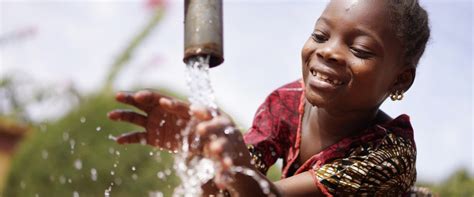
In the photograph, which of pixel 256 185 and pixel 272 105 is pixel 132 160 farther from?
pixel 256 185

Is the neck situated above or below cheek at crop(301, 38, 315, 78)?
below

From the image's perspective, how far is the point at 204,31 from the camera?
8.17ft

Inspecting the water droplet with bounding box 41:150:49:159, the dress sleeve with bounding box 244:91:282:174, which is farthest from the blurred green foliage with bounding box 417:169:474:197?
the water droplet with bounding box 41:150:49:159

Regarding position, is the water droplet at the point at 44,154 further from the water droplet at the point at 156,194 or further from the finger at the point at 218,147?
the finger at the point at 218,147

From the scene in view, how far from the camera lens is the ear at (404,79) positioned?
9.21 feet

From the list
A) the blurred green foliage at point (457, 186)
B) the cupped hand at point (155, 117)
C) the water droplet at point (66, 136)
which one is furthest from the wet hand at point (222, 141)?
the water droplet at point (66, 136)

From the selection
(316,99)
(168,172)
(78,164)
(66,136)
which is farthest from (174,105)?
(66,136)

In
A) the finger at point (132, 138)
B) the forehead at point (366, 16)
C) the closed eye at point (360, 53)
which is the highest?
the forehead at point (366, 16)

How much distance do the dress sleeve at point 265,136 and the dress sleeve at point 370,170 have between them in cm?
40

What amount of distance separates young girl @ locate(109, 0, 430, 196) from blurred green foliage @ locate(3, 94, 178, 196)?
330 centimetres

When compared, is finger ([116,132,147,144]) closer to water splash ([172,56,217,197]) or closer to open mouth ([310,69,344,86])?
water splash ([172,56,217,197])

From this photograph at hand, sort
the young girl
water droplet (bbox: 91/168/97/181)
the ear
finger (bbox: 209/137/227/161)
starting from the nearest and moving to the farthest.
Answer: finger (bbox: 209/137/227/161) → the young girl → the ear → water droplet (bbox: 91/168/97/181)

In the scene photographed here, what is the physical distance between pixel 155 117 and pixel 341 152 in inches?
27.0

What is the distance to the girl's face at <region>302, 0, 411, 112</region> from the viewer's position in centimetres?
260
